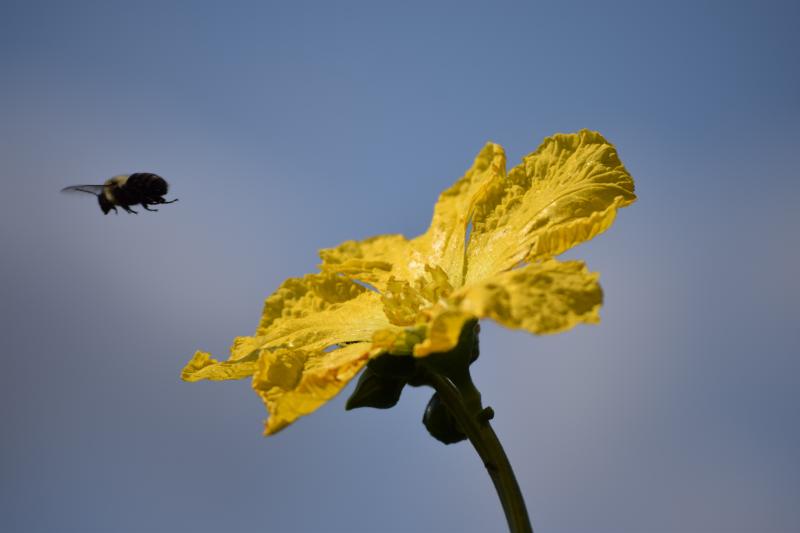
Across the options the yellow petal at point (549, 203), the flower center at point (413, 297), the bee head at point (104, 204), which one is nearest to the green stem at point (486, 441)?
the flower center at point (413, 297)

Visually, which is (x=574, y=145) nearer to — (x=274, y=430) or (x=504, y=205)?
(x=504, y=205)

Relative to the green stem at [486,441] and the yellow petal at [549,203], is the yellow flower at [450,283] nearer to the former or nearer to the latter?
the yellow petal at [549,203]

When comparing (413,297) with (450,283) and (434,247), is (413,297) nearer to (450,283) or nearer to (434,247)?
(450,283)

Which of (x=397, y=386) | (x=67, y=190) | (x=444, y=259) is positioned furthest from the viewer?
(x=67, y=190)

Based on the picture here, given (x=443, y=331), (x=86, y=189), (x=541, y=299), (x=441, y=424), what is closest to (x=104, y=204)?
(x=86, y=189)

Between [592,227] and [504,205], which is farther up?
[504,205]

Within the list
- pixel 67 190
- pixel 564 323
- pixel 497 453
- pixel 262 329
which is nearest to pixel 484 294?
pixel 564 323

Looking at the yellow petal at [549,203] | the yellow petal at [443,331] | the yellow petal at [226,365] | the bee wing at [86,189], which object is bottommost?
the yellow petal at [443,331]
